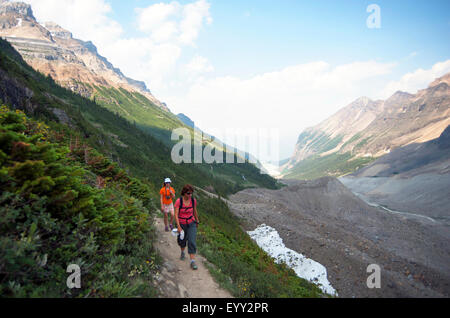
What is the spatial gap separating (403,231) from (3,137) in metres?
44.3

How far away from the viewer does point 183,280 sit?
6492mm

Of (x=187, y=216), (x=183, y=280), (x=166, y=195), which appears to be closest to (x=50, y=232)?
(x=187, y=216)

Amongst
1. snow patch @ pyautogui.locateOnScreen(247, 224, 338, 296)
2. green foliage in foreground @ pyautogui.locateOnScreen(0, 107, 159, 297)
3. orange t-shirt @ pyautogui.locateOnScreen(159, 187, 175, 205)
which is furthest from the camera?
snow patch @ pyautogui.locateOnScreen(247, 224, 338, 296)

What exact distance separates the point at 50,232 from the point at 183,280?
377 centimetres

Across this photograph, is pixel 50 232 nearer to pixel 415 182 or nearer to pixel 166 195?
pixel 166 195

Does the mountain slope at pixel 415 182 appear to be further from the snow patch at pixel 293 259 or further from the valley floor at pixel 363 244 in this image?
the snow patch at pixel 293 259

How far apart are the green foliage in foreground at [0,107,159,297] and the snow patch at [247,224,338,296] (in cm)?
1358

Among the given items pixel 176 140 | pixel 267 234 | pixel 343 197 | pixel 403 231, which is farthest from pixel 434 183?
pixel 176 140

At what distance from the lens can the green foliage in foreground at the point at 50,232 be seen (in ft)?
11.4

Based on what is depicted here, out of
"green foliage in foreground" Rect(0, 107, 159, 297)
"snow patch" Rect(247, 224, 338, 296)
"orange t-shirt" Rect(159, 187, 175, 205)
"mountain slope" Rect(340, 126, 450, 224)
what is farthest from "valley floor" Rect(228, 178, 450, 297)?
"mountain slope" Rect(340, 126, 450, 224)

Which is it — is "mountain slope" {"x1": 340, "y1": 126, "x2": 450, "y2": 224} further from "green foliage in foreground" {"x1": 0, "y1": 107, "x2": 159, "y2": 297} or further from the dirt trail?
"green foliage in foreground" {"x1": 0, "y1": 107, "x2": 159, "y2": 297}

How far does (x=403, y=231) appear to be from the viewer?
3356 cm

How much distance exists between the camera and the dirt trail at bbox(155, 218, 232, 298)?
5.83 meters
